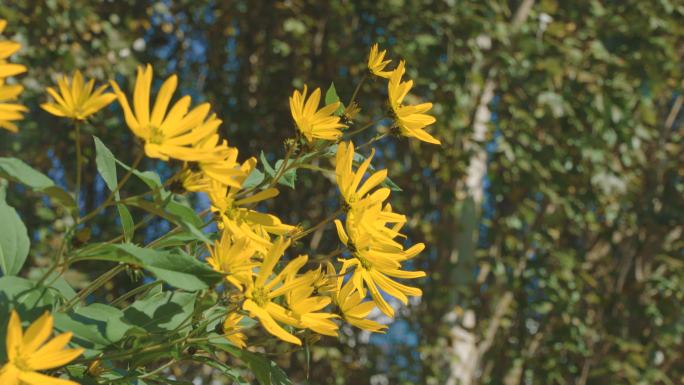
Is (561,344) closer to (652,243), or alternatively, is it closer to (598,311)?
(598,311)

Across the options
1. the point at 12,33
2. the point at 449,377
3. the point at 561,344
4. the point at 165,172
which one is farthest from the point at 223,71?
the point at 561,344

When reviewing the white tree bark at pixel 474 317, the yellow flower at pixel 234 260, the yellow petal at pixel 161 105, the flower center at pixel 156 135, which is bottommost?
the white tree bark at pixel 474 317

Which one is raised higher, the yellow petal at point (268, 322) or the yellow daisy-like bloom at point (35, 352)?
the yellow daisy-like bloom at point (35, 352)

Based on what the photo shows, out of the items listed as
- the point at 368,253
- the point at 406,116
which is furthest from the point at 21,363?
the point at 406,116

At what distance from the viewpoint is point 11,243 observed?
1.93ft

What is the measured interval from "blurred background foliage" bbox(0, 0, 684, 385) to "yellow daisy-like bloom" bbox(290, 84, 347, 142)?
1.79m

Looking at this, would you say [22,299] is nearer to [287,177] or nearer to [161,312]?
[161,312]

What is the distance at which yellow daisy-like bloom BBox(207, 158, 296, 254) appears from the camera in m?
0.57

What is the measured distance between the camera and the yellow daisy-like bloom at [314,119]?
0.61m

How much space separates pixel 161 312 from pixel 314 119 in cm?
18

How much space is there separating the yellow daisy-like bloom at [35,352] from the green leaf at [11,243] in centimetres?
13

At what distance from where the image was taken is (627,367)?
2.53 metres

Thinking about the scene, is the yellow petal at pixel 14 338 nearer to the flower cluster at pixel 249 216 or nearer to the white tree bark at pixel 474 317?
the flower cluster at pixel 249 216

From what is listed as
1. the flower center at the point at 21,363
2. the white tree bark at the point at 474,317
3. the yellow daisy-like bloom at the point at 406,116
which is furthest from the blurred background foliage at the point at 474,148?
the flower center at the point at 21,363
